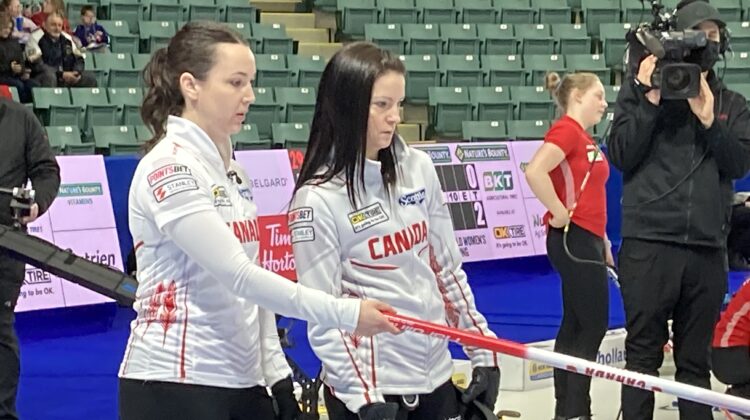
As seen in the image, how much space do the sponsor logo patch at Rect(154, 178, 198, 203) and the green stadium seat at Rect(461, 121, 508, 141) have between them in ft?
30.0

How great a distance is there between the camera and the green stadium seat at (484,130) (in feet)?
37.4

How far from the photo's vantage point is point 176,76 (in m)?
2.45

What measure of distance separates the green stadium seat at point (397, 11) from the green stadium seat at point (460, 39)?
1.56ft

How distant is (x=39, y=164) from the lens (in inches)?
169

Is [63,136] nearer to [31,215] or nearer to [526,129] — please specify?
[526,129]

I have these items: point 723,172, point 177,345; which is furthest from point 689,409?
point 177,345

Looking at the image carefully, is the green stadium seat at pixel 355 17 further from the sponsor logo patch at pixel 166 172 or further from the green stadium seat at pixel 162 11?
the sponsor logo patch at pixel 166 172

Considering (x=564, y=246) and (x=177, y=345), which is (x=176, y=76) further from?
(x=564, y=246)

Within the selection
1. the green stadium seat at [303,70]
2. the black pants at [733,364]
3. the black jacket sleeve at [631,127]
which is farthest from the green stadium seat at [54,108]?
the black pants at [733,364]

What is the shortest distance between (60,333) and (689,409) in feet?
13.7

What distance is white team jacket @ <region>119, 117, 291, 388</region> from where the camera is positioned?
2.33 metres

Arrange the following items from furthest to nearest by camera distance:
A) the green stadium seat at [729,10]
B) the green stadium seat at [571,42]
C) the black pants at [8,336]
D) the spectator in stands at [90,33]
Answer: the green stadium seat at [729,10], the green stadium seat at [571,42], the spectator in stands at [90,33], the black pants at [8,336]

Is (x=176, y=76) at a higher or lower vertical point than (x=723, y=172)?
higher

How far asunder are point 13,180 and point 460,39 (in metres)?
9.71
